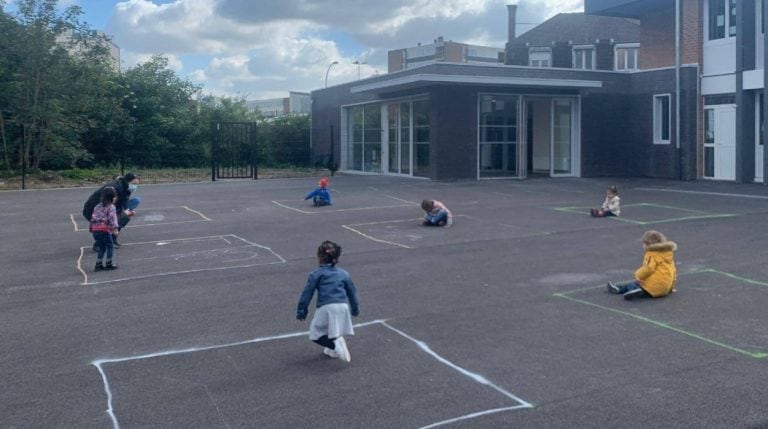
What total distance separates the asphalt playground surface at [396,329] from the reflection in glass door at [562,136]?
1330 centimetres

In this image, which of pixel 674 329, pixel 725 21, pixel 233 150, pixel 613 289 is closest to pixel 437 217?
pixel 613 289

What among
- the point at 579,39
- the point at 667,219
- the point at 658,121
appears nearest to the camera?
the point at 667,219

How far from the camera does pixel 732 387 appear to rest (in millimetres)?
6414

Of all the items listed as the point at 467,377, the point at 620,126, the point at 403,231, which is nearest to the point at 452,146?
the point at 620,126

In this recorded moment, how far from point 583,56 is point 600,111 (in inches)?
752

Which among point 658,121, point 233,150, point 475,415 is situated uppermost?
point 658,121

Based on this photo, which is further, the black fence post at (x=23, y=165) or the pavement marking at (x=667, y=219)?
the black fence post at (x=23, y=165)

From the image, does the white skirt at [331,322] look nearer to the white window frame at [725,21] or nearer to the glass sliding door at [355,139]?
the white window frame at [725,21]

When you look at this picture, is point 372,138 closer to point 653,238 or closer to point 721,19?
point 721,19

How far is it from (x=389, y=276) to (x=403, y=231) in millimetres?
4592

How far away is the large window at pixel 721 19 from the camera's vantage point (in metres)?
26.5

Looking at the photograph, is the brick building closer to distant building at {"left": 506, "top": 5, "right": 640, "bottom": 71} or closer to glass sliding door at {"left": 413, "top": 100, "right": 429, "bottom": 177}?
glass sliding door at {"left": 413, "top": 100, "right": 429, "bottom": 177}


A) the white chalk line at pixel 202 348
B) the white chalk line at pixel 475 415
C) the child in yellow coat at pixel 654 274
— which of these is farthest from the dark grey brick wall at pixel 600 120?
the white chalk line at pixel 475 415

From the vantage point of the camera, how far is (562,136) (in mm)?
30266
